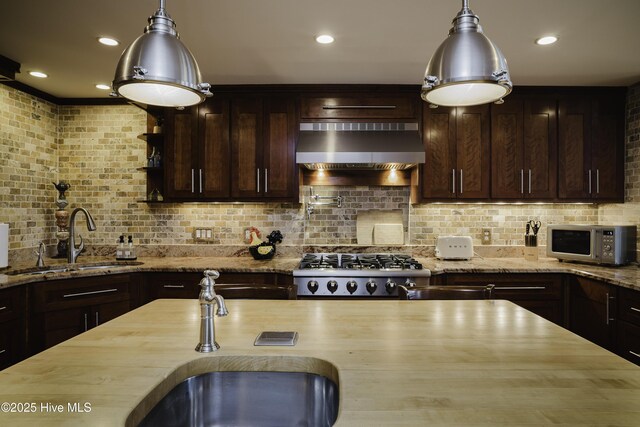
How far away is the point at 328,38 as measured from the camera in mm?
2633

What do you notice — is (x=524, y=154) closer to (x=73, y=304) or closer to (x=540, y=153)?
(x=540, y=153)

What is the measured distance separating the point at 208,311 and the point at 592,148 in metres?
3.83

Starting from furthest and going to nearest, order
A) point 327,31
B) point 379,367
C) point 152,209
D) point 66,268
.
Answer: point 152,209 → point 66,268 → point 327,31 → point 379,367

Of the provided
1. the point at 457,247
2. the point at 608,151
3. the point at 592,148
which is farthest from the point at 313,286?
the point at 608,151

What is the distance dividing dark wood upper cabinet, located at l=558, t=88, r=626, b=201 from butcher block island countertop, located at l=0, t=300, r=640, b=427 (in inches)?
101

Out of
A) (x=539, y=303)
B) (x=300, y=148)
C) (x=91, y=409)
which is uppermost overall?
(x=300, y=148)

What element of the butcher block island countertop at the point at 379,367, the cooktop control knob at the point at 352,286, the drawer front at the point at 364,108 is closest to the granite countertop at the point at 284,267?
the cooktop control knob at the point at 352,286

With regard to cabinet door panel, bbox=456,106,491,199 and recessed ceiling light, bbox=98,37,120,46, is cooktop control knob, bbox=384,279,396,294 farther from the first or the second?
recessed ceiling light, bbox=98,37,120,46

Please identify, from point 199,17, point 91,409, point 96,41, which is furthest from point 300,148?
point 91,409

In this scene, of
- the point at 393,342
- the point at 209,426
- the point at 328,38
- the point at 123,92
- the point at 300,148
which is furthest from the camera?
the point at 300,148

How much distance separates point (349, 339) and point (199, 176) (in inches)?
108

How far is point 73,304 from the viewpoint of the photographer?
296 cm

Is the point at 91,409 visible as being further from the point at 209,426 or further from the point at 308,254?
the point at 308,254

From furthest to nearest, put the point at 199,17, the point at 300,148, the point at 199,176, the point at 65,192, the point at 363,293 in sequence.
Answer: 1. the point at 65,192
2. the point at 199,176
3. the point at 300,148
4. the point at 363,293
5. the point at 199,17
